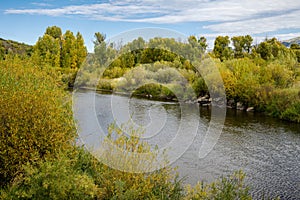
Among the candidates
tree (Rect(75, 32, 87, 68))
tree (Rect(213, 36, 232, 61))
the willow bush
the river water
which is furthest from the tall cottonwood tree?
the willow bush

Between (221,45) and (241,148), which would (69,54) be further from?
(241,148)

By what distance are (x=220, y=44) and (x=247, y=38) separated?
545 cm

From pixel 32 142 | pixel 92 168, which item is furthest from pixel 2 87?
pixel 92 168

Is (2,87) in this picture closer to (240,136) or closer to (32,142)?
(32,142)

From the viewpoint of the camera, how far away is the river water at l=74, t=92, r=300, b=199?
12641 mm

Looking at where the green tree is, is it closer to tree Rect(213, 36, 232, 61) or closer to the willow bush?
tree Rect(213, 36, 232, 61)

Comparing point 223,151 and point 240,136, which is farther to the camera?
point 240,136

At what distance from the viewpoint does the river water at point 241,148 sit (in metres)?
12.6

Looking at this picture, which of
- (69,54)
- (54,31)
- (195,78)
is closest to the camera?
(195,78)

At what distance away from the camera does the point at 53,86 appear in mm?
12125

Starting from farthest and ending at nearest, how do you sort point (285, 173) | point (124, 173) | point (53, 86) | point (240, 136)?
point (240, 136), point (285, 173), point (53, 86), point (124, 173)

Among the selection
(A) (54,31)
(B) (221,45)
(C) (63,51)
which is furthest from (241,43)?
(A) (54,31)

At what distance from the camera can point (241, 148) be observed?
1717 centimetres

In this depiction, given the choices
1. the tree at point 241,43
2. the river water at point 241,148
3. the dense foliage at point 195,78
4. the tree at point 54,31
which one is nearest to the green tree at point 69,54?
the tree at point 54,31
